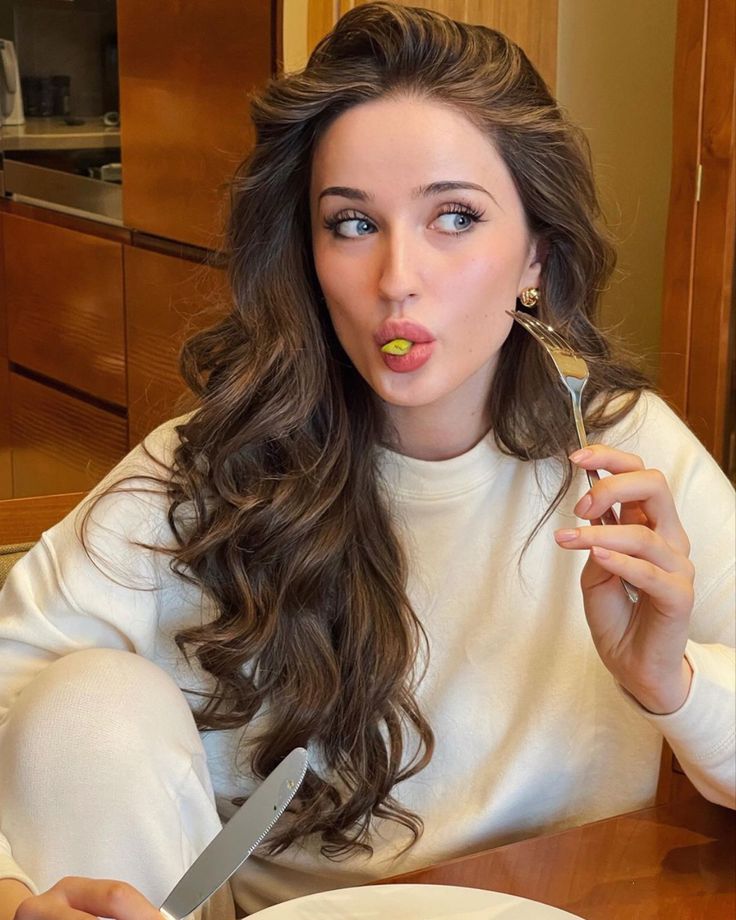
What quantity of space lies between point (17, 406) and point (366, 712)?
131 centimetres

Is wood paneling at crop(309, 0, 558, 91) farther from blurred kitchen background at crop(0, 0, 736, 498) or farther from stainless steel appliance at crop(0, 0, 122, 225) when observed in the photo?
stainless steel appliance at crop(0, 0, 122, 225)

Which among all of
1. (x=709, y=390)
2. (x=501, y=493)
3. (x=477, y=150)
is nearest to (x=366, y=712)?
(x=501, y=493)

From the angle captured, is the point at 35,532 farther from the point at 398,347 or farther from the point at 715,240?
the point at 715,240

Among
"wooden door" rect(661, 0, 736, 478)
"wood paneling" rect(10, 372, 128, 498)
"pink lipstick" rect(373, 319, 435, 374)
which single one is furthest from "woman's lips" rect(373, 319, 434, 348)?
"wood paneling" rect(10, 372, 128, 498)

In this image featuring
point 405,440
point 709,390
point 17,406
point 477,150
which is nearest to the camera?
point 477,150

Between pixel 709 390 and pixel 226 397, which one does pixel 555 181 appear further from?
pixel 709 390

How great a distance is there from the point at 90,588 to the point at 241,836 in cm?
47

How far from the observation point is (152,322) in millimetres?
2596

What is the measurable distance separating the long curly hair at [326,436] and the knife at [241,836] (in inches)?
16.8

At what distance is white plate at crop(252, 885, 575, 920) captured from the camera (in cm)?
90

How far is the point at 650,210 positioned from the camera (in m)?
2.51

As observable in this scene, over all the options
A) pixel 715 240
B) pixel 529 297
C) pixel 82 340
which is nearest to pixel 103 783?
pixel 529 297

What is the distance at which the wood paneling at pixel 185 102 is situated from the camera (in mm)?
2434

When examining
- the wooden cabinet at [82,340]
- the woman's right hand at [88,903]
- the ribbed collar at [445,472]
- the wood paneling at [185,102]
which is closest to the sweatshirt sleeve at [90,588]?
the ribbed collar at [445,472]
